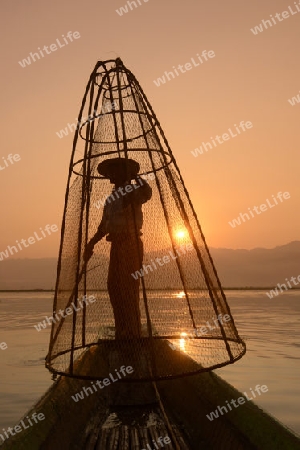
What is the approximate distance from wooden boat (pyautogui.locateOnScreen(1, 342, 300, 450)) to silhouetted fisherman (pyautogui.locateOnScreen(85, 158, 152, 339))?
0.77 meters

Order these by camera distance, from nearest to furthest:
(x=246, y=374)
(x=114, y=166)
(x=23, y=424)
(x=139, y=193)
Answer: (x=23, y=424) < (x=139, y=193) < (x=114, y=166) < (x=246, y=374)

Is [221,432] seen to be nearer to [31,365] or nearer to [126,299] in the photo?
[126,299]

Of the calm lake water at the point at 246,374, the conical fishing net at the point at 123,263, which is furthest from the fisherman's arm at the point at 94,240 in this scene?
the calm lake water at the point at 246,374

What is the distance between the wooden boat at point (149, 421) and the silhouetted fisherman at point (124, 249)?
77 centimetres

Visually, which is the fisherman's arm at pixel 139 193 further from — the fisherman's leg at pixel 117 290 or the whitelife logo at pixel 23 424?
the whitelife logo at pixel 23 424

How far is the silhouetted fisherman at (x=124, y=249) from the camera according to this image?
4.55m

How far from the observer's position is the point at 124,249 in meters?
4.70

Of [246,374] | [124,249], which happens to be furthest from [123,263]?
[246,374]

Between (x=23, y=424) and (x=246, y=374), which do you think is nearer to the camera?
(x=23, y=424)

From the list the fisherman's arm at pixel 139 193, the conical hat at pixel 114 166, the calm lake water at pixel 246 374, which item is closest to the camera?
the fisherman's arm at pixel 139 193

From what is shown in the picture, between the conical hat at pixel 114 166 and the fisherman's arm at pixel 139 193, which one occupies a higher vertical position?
the conical hat at pixel 114 166

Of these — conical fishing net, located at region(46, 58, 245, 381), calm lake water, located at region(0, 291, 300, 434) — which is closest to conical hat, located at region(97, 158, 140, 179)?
conical fishing net, located at region(46, 58, 245, 381)

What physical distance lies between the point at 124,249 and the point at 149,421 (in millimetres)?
1922

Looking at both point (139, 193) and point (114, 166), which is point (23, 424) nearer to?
point (139, 193)
